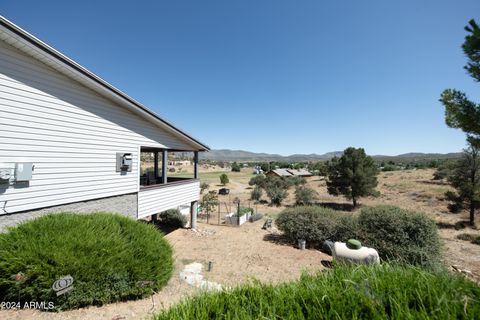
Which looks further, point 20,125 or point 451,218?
point 451,218

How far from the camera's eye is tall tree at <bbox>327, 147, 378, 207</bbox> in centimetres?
2272

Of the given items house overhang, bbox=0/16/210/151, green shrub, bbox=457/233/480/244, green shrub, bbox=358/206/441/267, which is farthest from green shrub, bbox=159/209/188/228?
green shrub, bbox=457/233/480/244

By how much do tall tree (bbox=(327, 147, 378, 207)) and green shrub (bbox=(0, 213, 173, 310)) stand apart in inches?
906

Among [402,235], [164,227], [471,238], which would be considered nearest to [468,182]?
[471,238]

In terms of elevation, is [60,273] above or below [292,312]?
below

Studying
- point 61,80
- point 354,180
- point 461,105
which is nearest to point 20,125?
point 61,80

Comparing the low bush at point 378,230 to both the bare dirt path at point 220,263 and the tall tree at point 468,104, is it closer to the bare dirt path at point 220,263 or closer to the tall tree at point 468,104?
the bare dirt path at point 220,263

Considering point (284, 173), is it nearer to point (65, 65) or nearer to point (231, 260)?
point (231, 260)

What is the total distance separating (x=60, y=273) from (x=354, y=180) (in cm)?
2502

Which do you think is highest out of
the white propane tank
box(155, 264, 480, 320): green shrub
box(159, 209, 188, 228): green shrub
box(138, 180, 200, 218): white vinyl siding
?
box(155, 264, 480, 320): green shrub

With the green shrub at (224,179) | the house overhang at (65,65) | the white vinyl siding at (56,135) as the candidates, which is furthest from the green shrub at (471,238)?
the green shrub at (224,179)

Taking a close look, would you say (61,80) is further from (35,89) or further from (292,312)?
(292,312)

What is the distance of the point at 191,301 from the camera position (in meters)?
2.11

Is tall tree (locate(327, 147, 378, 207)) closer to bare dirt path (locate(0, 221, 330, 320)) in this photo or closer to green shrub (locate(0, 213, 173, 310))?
bare dirt path (locate(0, 221, 330, 320))
